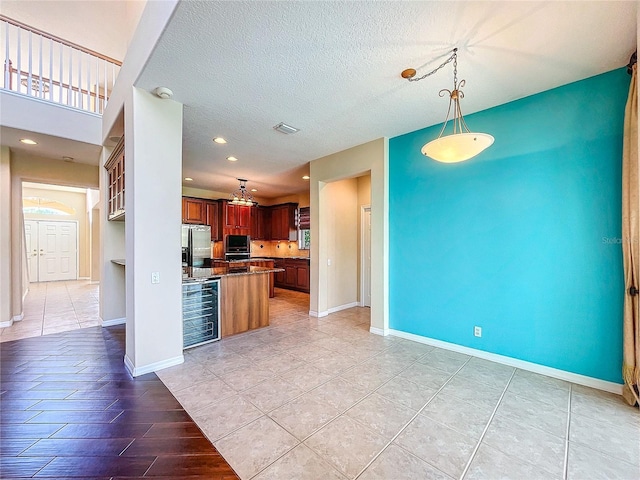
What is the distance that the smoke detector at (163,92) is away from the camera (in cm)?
264

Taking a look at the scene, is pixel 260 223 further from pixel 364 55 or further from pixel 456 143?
pixel 456 143

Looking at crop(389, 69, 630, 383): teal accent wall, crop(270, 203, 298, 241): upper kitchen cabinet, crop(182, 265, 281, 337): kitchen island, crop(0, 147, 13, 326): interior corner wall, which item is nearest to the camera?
crop(389, 69, 630, 383): teal accent wall

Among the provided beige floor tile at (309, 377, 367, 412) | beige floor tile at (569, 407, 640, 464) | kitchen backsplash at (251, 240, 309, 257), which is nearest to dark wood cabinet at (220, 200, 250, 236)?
kitchen backsplash at (251, 240, 309, 257)

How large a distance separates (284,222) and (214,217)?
2.07 meters

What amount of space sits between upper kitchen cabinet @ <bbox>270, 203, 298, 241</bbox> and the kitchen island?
3984mm

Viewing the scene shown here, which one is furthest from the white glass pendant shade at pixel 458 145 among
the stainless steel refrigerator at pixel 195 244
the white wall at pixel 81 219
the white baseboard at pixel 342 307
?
the white wall at pixel 81 219

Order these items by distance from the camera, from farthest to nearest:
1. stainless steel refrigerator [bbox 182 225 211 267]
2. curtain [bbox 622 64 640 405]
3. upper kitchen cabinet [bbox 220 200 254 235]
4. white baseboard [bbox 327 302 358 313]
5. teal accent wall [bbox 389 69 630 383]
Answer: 1. upper kitchen cabinet [bbox 220 200 254 235]
2. stainless steel refrigerator [bbox 182 225 211 267]
3. white baseboard [bbox 327 302 358 313]
4. teal accent wall [bbox 389 69 630 383]
5. curtain [bbox 622 64 640 405]

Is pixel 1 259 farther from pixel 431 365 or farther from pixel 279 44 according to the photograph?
pixel 431 365

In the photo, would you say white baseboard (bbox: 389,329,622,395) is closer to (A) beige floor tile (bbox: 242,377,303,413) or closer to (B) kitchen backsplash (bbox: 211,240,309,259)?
(A) beige floor tile (bbox: 242,377,303,413)

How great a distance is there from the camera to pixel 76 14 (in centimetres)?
480

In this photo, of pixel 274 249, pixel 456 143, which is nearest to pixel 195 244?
pixel 274 249

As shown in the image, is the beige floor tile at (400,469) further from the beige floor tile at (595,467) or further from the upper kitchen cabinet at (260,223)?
the upper kitchen cabinet at (260,223)

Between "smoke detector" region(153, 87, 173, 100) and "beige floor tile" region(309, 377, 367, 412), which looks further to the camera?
"smoke detector" region(153, 87, 173, 100)

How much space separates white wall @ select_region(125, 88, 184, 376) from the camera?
2684mm
